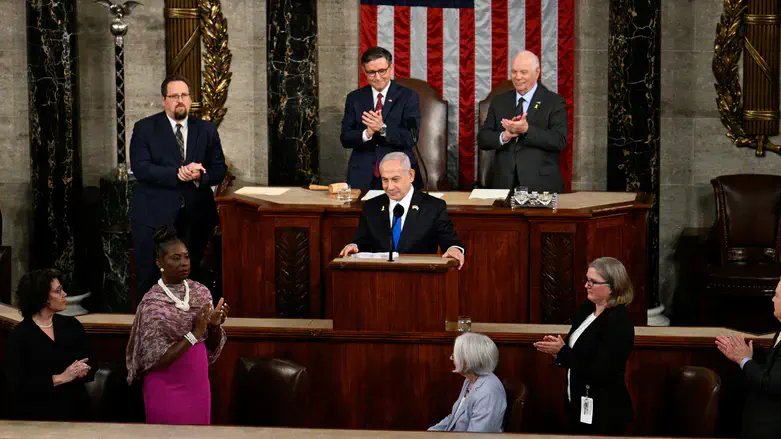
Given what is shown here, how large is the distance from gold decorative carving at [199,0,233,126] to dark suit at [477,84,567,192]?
298cm

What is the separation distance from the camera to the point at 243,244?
339 inches

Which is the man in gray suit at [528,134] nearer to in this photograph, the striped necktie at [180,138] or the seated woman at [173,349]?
the striped necktie at [180,138]

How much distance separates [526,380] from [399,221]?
1.26 metres

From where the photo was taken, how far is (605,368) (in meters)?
Answer: 5.61

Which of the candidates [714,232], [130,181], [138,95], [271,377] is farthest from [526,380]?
[138,95]

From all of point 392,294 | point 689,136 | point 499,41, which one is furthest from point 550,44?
point 392,294

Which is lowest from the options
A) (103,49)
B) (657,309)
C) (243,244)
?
(657,309)

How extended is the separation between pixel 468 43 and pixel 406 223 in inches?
166

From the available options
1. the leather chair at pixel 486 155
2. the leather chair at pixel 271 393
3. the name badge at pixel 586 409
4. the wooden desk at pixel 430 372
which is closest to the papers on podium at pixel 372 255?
the wooden desk at pixel 430 372

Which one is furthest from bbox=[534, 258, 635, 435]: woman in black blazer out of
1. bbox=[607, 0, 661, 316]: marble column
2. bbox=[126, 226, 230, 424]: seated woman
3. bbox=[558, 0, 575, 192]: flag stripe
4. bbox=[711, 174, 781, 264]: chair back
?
bbox=[558, 0, 575, 192]: flag stripe

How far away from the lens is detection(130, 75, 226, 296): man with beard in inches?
319

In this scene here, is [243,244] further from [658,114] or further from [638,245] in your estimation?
[658,114]

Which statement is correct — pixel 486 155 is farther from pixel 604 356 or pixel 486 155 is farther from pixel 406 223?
pixel 604 356

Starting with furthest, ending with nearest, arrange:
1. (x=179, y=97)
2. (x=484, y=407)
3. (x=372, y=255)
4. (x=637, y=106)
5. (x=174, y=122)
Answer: (x=637, y=106), (x=174, y=122), (x=179, y=97), (x=372, y=255), (x=484, y=407)
